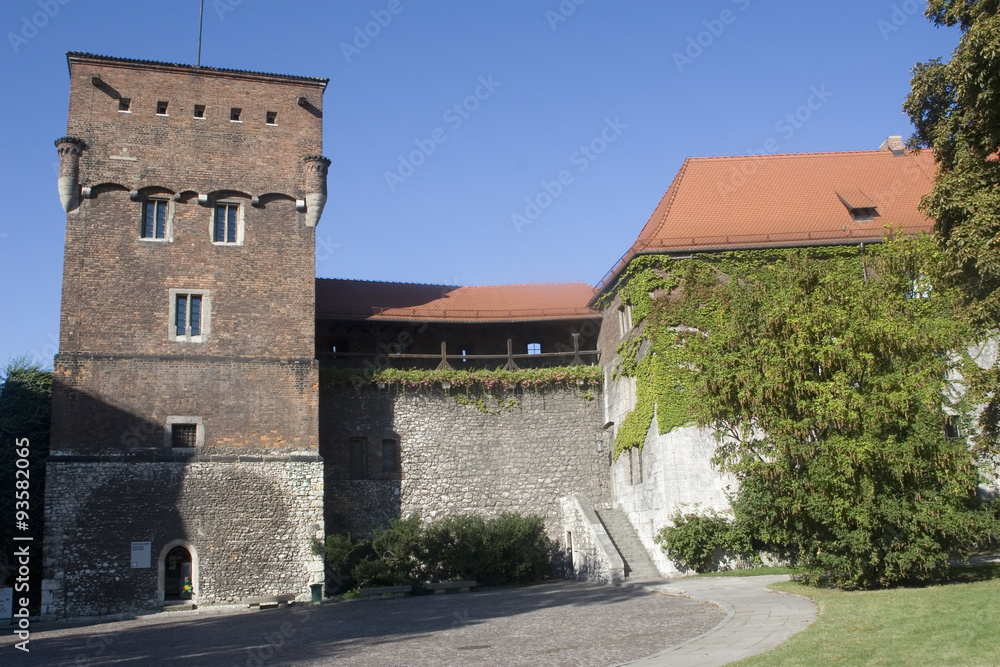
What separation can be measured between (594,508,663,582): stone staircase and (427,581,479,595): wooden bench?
3944 mm

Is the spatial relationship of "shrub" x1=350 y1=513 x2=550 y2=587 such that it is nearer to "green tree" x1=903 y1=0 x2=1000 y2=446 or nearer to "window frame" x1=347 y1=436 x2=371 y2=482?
"window frame" x1=347 y1=436 x2=371 y2=482

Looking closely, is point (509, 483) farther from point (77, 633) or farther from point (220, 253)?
point (77, 633)

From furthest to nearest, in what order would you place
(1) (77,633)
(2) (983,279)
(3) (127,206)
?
(3) (127,206) → (1) (77,633) → (2) (983,279)

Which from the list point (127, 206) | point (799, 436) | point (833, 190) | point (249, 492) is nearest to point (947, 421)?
point (799, 436)

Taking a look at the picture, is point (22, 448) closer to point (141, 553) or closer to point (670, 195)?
point (141, 553)

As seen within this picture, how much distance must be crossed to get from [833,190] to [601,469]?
10.5 metres

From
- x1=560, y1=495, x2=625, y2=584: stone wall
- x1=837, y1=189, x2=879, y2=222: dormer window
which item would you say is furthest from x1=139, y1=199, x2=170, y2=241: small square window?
x1=837, y1=189, x2=879, y2=222: dormer window

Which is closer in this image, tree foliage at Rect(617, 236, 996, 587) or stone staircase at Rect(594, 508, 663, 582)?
tree foliage at Rect(617, 236, 996, 587)

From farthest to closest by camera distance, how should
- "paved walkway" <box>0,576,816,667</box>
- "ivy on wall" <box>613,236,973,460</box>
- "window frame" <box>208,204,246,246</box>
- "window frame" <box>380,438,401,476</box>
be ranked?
"window frame" <box>380,438,401,476</box>, "window frame" <box>208,204,246,246</box>, "ivy on wall" <box>613,236,973,460</box>, "paved walkway" <box>0,576,816,667</box>

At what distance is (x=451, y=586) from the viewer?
23.0 metres

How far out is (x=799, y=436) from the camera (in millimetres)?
15016

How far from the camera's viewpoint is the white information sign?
21297mm

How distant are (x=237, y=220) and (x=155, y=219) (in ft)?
6.85

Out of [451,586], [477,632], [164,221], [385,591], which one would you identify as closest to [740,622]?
[477,632]
